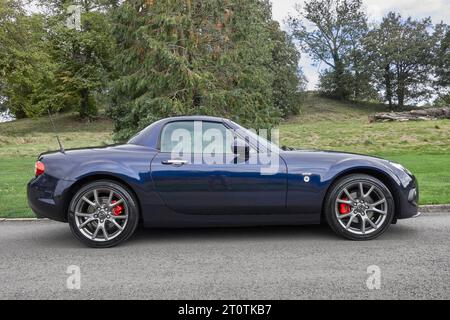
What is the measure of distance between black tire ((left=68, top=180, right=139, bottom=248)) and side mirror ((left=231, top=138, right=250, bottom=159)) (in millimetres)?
1265

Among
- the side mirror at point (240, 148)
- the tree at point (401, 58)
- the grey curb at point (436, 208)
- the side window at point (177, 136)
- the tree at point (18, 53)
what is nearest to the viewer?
the side mirror at point (240, 148)

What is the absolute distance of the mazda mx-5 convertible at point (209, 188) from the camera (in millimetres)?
5293

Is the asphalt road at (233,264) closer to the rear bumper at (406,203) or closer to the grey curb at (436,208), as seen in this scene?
the rear bumper at (406,203)

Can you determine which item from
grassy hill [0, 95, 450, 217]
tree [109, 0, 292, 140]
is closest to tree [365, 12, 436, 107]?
grassy hill [0, 95, 450, 217]

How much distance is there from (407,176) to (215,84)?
1342 centimetres

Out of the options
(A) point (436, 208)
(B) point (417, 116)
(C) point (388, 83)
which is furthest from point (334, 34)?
(A) point (436, 208)

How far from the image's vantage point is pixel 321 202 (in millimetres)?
5418

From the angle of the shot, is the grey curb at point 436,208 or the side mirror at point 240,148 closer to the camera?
the side mirror at point 240,148

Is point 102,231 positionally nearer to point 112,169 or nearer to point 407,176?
point 112,169

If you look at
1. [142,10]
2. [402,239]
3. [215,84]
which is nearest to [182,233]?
[402,239]

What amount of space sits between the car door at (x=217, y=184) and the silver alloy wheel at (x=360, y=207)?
0.68m

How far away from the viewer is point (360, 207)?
5.41m

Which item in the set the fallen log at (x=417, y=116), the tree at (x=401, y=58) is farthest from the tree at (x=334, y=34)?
the fallen log at (x=417, y=116)

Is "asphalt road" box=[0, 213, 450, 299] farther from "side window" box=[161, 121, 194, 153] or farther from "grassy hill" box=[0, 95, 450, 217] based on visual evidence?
"grassy hill" box=[0, 95, 450, 217]
